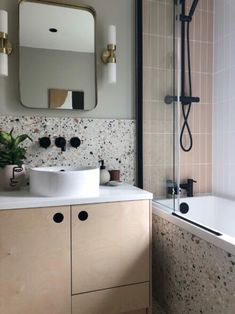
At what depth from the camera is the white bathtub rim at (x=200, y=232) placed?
1115 millimetres

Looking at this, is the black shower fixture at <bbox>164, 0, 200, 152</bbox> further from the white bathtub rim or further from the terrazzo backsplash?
the white bathtub rim

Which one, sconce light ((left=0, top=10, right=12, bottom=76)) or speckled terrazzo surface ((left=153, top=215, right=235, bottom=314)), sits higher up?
sconce light ((left=0, top=10, right=12, bottom=76))

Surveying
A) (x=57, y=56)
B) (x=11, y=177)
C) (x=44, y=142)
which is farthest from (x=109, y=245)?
(x=57, y=56)

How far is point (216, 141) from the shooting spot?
2.28 meters

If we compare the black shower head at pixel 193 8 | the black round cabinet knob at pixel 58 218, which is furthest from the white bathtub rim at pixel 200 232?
the black shower head at pixel 193 8

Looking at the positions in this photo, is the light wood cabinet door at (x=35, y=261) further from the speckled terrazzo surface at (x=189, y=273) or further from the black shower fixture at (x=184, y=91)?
the black shower fixture at (x=184, y=91)

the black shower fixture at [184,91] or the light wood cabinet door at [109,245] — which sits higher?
the black shower fixture at [184,91]

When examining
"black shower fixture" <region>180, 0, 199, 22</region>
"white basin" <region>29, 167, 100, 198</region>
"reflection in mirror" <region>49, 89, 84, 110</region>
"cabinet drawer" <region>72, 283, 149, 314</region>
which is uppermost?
"black shower fixture" <region>180, 0, 199, 22</region>

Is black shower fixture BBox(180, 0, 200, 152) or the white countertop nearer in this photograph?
the white countertop

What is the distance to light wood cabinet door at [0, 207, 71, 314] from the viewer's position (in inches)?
51.2

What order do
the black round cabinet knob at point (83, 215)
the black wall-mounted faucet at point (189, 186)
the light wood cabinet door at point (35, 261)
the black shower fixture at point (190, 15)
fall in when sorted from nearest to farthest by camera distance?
the light wood cabinet door at point (35, 261) → the black round cabinet knob at point (83, 215) → the black shower fixture at point (190, 15) → the black wall-mounted faucet at point (189, 186)

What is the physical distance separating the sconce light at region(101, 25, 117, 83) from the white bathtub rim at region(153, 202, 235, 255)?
923mm

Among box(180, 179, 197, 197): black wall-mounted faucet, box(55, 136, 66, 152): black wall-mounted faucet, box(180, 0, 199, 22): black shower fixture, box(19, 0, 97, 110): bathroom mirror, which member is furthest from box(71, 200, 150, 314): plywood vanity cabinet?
box(180, 0, 199, 22): black shower fixture

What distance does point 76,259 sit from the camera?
55.2 inches
